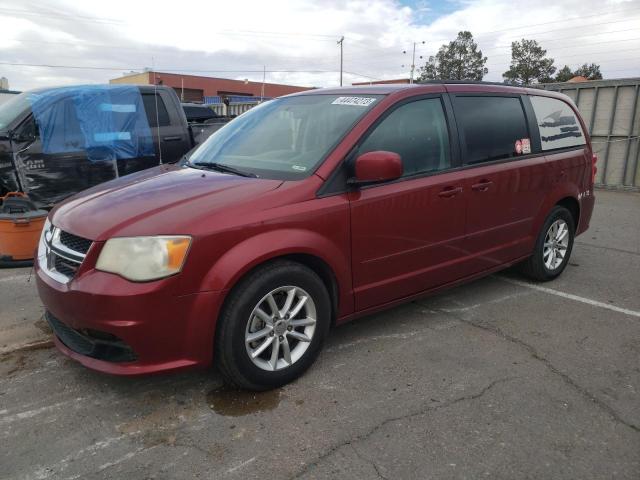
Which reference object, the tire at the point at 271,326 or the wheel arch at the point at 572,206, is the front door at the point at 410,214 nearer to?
the tire at the point at 271,326

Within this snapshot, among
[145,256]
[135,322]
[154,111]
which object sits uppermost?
→ [154,111]

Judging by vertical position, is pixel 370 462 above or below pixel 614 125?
below

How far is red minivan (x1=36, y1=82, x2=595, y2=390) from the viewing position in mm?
2604

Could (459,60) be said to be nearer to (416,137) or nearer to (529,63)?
(529,63)

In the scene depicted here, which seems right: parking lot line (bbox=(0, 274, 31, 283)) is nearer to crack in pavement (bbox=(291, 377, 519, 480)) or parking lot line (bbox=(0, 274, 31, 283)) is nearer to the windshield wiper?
the windshield wiper

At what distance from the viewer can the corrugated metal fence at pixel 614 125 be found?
11.2m

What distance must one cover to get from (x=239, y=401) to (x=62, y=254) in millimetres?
1275

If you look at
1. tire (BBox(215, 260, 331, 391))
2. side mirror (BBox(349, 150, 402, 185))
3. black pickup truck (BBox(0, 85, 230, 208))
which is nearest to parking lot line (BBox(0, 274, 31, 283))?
black pickup truck (BBox(0, 85, 230, 208))

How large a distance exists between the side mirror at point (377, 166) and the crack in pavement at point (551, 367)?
155cm

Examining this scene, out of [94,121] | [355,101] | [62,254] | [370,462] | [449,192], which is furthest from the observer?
[94,121]

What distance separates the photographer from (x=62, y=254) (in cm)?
284

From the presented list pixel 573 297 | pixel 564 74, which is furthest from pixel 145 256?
pixel 564 74

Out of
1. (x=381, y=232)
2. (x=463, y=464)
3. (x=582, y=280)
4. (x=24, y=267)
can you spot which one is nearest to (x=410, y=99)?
(x=381, y=232)

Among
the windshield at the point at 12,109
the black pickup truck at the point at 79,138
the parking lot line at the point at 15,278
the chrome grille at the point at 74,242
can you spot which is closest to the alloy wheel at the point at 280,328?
the chrome grille at the point at 74,242
